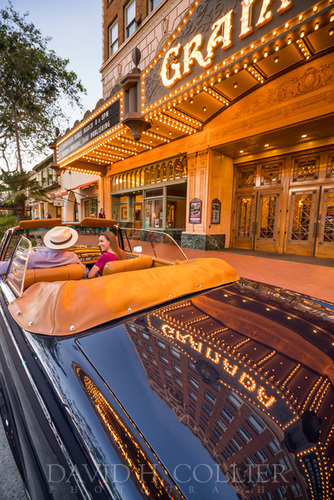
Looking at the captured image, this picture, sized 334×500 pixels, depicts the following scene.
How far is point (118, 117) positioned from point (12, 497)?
364 inches

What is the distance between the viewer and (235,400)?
800mm

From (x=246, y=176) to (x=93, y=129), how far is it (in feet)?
22.6

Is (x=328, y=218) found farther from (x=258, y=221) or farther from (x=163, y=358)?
(x=163, y=358)

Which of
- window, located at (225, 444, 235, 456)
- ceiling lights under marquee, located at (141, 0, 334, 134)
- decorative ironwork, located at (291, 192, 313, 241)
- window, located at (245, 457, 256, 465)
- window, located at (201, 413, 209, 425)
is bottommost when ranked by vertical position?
window, located at (245, 457, 256, 465)

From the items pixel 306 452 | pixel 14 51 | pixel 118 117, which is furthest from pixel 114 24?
pixel 306 452

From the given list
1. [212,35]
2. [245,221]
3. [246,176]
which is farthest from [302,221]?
[212,35]

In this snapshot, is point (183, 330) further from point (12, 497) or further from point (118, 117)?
point (118, 117)

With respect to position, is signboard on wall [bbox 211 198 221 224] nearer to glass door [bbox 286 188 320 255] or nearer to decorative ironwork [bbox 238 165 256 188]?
decorative ironwork [bbox 238 165 256 188]

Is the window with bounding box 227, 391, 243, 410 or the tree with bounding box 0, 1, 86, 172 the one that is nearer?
the window with bounding box 227, 391, 243, 410

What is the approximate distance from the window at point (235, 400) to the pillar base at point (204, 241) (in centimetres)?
812

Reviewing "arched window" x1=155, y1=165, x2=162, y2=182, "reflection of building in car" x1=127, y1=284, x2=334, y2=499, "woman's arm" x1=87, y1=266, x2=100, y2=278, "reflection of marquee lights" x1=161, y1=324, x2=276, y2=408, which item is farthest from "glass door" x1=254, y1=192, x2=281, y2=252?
"reflection of marquee lights" x1=161, y1=324, x2=276, y2=408

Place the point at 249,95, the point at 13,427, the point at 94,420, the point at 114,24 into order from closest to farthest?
1. the point at 94,420
2. the point at 13,427
3. the point at 249,95
4. the point at 114,24

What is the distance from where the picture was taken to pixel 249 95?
7180mm

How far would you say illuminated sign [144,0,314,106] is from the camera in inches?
160
